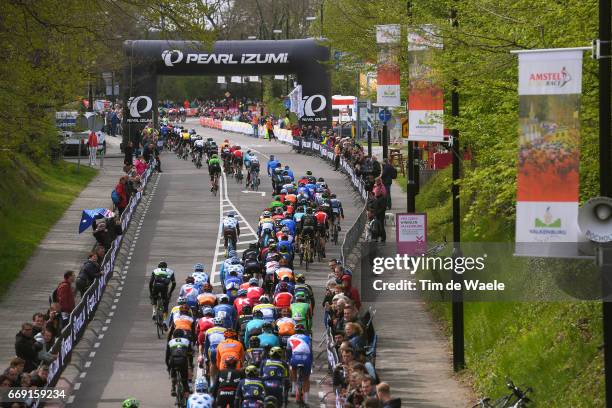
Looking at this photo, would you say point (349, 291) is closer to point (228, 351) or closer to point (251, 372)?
point (228, 351)

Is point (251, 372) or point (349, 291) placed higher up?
point (349, 291)

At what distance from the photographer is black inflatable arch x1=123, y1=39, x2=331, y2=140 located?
66.3m

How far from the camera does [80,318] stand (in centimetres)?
2647

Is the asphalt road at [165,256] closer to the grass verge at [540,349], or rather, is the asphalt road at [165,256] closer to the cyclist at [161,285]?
the cyclist at [161,285]

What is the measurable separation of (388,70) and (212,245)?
23.5ft

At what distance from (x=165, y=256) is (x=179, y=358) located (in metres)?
16.4

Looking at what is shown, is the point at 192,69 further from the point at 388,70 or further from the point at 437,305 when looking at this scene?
the point at 437,305

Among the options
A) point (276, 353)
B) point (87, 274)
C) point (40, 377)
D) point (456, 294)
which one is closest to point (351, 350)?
point (276, 353)

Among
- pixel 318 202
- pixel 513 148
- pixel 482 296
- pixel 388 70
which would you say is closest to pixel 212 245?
pixel 318 202

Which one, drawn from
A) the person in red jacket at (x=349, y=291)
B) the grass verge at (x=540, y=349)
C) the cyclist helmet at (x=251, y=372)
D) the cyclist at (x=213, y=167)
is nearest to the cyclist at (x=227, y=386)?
the cyclist helmet at (x=251, y=372)

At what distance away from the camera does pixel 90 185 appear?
2144 inches

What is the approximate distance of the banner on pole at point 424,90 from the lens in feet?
78.4

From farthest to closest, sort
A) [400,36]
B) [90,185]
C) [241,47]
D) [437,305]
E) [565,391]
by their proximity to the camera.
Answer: [241,47] < [90,185] < [400,36] < [437,305] < [565,391]

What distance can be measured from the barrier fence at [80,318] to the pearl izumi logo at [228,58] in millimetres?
29234
